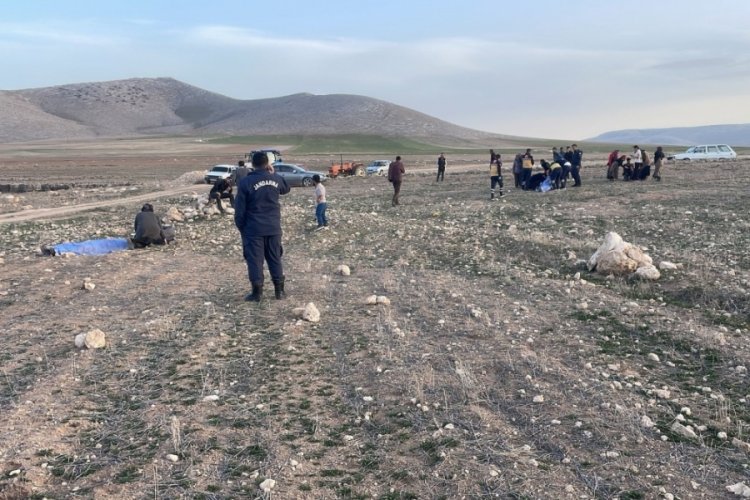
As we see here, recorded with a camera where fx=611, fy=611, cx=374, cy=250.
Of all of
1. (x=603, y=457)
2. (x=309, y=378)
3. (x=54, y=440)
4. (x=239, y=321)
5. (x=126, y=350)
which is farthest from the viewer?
(x=239, y=321)

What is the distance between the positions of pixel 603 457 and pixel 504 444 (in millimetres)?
610

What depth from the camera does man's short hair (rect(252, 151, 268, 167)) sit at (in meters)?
7.55

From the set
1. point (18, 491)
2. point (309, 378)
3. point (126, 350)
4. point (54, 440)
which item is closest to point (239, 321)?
point (126, 350)

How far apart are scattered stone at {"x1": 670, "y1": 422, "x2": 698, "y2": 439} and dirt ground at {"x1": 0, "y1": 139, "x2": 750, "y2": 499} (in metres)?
0.02

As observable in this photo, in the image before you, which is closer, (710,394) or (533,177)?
(710,394)

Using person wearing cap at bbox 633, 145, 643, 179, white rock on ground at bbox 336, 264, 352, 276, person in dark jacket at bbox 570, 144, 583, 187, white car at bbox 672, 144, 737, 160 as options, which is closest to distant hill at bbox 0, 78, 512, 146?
white car at bbox 672, 144, 737, 160

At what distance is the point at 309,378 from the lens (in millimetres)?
5230

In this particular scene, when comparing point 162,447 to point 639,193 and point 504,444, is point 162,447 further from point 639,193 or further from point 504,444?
point 639,193

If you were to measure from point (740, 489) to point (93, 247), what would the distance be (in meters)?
11.3

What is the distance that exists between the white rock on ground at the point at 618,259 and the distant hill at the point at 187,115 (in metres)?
105

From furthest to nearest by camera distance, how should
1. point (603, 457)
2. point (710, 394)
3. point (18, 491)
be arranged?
point (710, 394) → point (603, 457) → point (18, 491)

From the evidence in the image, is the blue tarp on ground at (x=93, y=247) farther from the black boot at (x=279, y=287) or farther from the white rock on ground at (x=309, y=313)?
the white rock on ground at (x=309, y=313)

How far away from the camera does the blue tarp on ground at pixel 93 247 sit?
1149cm

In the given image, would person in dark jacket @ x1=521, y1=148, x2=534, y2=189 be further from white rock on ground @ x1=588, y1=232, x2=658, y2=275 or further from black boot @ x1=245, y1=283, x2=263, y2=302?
black boot @ x1=245, y1=283, x2=263, y2=302
